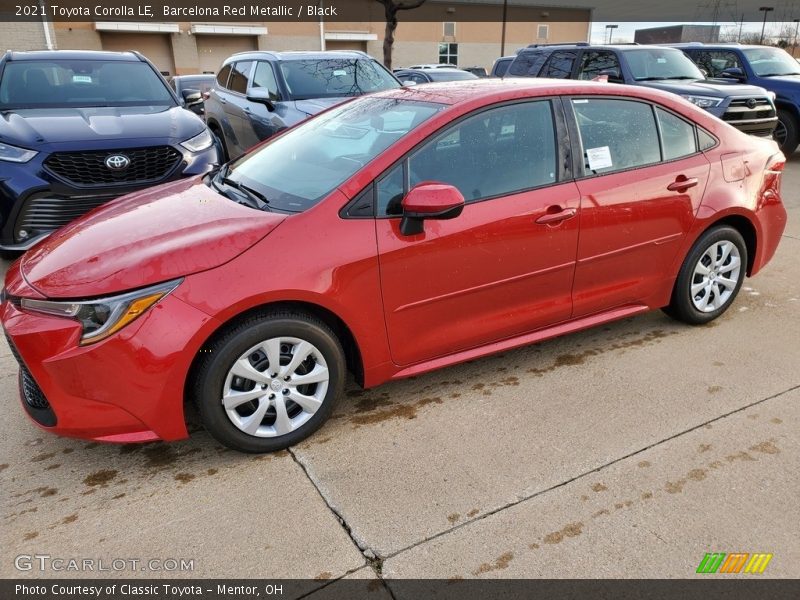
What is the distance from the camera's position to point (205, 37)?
110ft

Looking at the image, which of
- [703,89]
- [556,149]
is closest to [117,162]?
[556,149]

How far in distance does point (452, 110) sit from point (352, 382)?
1.57 metres

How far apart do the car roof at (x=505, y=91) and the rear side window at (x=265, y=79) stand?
406 cm

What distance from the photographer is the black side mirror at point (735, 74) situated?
11453 millimetres

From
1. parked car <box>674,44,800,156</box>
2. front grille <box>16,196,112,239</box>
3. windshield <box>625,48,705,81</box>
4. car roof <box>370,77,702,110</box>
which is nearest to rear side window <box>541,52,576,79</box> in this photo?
windshield <box>625,48,705,81</box>

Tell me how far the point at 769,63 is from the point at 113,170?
1193 cm

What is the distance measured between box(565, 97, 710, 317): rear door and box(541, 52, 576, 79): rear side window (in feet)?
22.9

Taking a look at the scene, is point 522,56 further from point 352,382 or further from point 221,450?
point 221,450

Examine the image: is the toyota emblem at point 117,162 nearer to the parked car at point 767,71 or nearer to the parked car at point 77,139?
the parked car at point 77,139

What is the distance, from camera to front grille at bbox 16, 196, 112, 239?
4.72 m

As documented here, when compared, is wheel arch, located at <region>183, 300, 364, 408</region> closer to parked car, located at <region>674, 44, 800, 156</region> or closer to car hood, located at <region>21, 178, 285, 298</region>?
car hood, located at <region>21, 178, 285, 298</region>

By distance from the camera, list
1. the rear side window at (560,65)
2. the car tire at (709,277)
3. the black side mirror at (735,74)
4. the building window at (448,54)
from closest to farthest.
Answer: the car tire at (709,277) → the rear side window at (560,65) → the black side mirror at (735,74) → the building window at (448,54)

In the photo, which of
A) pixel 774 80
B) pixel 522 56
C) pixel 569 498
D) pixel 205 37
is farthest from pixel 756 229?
pixel 205 37

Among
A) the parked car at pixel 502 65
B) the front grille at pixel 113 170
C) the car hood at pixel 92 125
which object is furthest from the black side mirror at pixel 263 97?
the parked car at pixel 502 65
